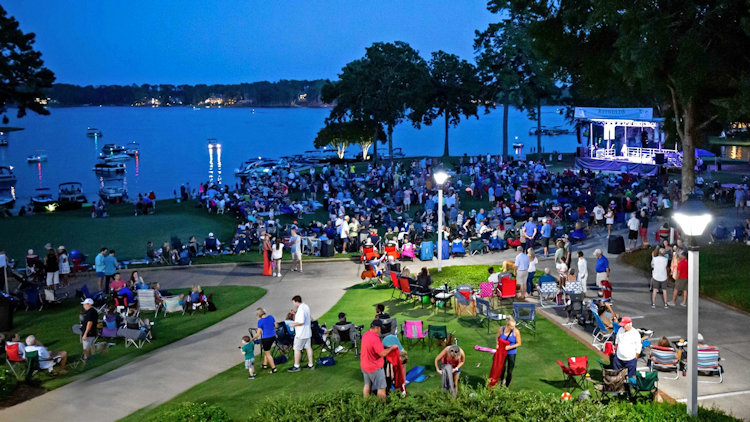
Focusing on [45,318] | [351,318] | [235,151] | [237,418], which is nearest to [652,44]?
[351,318]

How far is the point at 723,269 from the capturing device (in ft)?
70.5

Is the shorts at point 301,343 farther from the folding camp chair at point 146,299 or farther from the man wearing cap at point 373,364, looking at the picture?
the folding camp chair at point 146,299

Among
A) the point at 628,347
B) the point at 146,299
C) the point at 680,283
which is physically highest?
the point at 680,283

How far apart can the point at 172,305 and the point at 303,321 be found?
7206mm

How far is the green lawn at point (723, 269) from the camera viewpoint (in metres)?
18.7

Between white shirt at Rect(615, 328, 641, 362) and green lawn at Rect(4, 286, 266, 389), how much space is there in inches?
421

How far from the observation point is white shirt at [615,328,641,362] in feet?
39.4

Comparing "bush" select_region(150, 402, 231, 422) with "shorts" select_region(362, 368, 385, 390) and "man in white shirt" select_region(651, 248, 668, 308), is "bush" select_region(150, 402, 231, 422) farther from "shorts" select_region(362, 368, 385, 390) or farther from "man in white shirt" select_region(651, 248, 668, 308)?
"man in white shirt" select_region(651, 248, 668, 308)

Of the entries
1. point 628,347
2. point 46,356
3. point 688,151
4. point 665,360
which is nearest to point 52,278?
point 46,356

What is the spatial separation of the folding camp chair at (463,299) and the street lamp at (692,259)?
8105 mm

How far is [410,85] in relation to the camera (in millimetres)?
69500

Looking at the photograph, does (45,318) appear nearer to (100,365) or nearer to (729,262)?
(100,365)

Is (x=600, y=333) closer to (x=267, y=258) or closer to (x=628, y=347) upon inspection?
(x=628, y=347)

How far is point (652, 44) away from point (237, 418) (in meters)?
17.0
